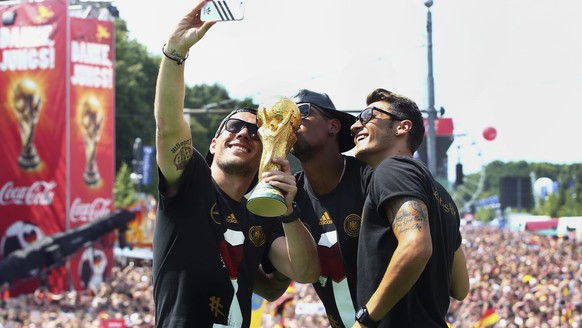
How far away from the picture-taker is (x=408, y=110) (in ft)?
14.7

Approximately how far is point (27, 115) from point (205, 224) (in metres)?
28.9

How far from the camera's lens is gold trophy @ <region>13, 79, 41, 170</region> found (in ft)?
104

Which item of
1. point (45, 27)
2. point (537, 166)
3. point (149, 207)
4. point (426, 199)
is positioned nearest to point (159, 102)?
point (426, 199)

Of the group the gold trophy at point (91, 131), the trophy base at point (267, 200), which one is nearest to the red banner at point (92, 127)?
the gold trophy at point (91, 131)

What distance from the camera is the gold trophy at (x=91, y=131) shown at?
107 ft

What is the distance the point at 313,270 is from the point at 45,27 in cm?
2884

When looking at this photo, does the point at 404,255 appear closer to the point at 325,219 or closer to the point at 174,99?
the point at 325,219

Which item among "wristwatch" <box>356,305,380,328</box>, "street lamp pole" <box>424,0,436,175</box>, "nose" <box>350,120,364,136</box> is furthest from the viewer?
"street lamp pole" <box>424,0,436,175</box>

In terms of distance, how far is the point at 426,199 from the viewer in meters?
3.89

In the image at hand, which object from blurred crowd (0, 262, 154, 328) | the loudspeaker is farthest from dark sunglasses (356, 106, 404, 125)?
the loudspeaker

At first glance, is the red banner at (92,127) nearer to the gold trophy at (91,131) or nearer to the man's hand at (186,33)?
the gold trophy at (91,131)

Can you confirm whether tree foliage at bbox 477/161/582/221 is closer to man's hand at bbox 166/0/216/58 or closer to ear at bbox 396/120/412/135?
ear at bbox 396/120/412/135

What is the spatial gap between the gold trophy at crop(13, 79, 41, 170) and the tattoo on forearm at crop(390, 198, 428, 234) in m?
29.3

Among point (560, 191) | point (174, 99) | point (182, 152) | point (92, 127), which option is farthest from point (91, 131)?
point (560, 191)
